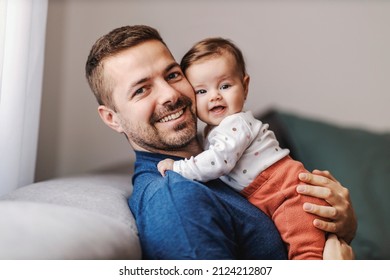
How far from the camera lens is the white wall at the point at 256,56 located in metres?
1.09

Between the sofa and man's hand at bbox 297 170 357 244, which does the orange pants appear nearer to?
man's hand at bbox 297 170 357 244

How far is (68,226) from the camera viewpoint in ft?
2.42

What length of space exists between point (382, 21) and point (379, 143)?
41 centimetres

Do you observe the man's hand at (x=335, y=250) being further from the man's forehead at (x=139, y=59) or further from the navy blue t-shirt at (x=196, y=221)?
the man's forehead at (x=139, y=59)

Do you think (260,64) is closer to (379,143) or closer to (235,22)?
(235,22)

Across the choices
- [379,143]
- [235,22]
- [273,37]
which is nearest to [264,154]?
[235,22]

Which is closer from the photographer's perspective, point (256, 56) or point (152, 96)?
point (152, 96)

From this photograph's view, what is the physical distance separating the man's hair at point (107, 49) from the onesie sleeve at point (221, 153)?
18cm

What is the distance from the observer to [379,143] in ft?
5.62

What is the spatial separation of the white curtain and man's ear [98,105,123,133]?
204 millimetres

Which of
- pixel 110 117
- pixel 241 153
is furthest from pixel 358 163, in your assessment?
pixel 110 117

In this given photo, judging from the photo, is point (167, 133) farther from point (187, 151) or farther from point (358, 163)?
point (358, 163)

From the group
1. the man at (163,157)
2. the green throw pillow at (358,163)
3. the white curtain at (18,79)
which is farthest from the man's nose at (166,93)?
the green throw pillow at (358,163)

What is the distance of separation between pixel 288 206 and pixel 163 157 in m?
0.24
